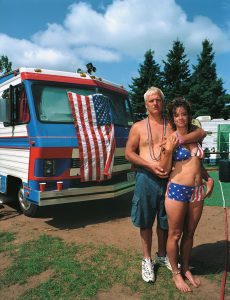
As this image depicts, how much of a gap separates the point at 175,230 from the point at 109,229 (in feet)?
8.47

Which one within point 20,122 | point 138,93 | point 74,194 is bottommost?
point 74,194

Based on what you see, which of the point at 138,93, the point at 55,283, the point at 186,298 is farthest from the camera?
the point at 138,93

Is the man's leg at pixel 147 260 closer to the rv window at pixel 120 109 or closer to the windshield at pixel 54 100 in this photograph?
the windshield at pixel 54 100

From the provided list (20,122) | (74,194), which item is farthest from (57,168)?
(20,122)

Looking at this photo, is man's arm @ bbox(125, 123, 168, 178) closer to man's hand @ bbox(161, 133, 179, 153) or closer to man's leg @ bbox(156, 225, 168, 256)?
man's hand @ bbox(161, 133, 179, 153)

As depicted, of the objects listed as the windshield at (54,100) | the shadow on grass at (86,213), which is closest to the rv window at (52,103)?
the windshield at (54,100)

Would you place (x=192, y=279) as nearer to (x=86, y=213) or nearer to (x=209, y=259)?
(x=209, y=259)

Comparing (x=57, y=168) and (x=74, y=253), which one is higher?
(x=57, y=168)

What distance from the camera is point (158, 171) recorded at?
11.2 ft

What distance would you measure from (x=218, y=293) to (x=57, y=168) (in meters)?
3.27

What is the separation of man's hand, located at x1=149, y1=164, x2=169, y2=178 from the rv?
2.70 meters

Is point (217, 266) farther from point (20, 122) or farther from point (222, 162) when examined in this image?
point (20, 122)

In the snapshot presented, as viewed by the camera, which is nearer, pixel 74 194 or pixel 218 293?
pixel 218 293

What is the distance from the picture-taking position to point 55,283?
3.80 meters
